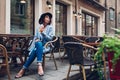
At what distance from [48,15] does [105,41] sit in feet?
6.78

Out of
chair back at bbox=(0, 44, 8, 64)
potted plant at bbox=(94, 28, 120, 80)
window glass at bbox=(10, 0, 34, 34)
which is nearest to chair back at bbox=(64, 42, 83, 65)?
potted plant at bbox=(94, 28, 120, 80)

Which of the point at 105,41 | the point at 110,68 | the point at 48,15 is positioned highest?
the point at 48,15

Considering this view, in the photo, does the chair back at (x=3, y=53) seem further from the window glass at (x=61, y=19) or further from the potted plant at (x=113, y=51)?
the window glass at (x=61, y=19)

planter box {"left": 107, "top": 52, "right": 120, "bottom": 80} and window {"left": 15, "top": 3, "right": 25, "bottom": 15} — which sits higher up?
window {"left": 15, "top": 3, "right": 25, "bottom": 15}

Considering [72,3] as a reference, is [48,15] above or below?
below

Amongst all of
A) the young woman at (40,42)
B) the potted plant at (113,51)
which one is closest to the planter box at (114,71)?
the potted plant at (113,51)

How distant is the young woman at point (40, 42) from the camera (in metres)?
4.98

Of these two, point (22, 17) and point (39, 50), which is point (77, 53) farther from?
point (22, 17)

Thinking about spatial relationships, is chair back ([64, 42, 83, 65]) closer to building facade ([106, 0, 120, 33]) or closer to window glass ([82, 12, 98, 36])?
window glass ([82, 12, 98, 36])

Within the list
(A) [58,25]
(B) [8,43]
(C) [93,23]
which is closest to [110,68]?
(B) [8,43]

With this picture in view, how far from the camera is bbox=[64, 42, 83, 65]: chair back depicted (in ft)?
14.9

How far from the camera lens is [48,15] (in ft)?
18.4

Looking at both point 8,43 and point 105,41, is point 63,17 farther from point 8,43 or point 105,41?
point 105,41

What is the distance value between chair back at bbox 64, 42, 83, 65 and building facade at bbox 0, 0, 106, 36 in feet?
1.67
